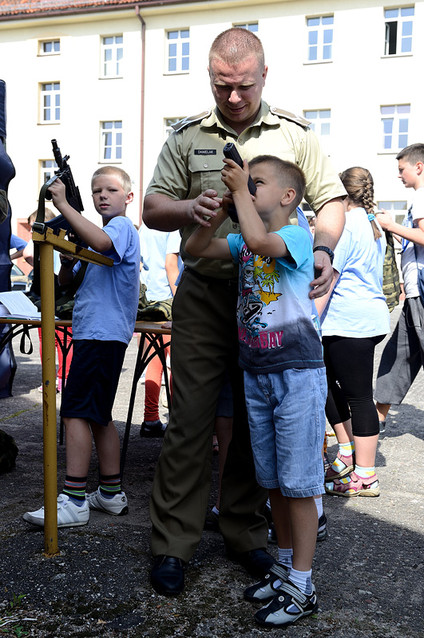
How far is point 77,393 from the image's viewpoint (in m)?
3.25

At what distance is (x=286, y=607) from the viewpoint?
2334mm

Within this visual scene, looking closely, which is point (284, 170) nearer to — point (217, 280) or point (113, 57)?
point (217, 280)

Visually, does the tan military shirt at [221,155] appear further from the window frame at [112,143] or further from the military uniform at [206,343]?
the window frame at [112,143]

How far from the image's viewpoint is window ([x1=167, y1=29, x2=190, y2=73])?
1046 inches

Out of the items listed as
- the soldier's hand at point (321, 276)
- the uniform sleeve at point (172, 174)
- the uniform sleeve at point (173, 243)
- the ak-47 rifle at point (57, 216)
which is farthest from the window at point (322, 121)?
the soldier's hand at point (321, 276)

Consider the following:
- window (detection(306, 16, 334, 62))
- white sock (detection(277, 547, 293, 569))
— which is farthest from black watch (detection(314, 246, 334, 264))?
window (detection(306, 16, 334, 62))

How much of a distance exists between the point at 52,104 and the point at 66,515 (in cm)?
2779

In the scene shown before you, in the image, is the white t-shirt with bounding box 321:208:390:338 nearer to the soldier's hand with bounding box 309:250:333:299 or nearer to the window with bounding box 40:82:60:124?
the soldier's hand with bounding box 309:250:333:299

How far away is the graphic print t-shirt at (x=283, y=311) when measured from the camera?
7.81ft

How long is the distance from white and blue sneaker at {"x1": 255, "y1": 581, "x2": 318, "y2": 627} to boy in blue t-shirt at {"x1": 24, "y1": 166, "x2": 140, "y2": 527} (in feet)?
3.60

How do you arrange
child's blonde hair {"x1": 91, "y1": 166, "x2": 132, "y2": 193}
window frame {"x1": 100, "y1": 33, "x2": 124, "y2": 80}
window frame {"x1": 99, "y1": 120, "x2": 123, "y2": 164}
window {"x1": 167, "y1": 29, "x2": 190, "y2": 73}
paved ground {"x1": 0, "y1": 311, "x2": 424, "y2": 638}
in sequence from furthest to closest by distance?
window frame {"x1": 99, "y1": 120, "x2": 123, "y2": 164} < window frame {"x1": 100, "y1": 33, "x2": 124, "y2": 80} < window {"x1": 167, "y1": 29, "x2": 190, "y2": 73} < child's blonde hair {"x1": 91, "y1": 166, "x2": 132, "y2": 193} < paved ground {"x1": 0, "y1": 311, "x2": 424, "y2": 638}

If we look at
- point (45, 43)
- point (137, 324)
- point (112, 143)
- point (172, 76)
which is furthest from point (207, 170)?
point (45, 43)

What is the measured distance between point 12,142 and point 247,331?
28.7m

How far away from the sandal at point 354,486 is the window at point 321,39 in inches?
914
